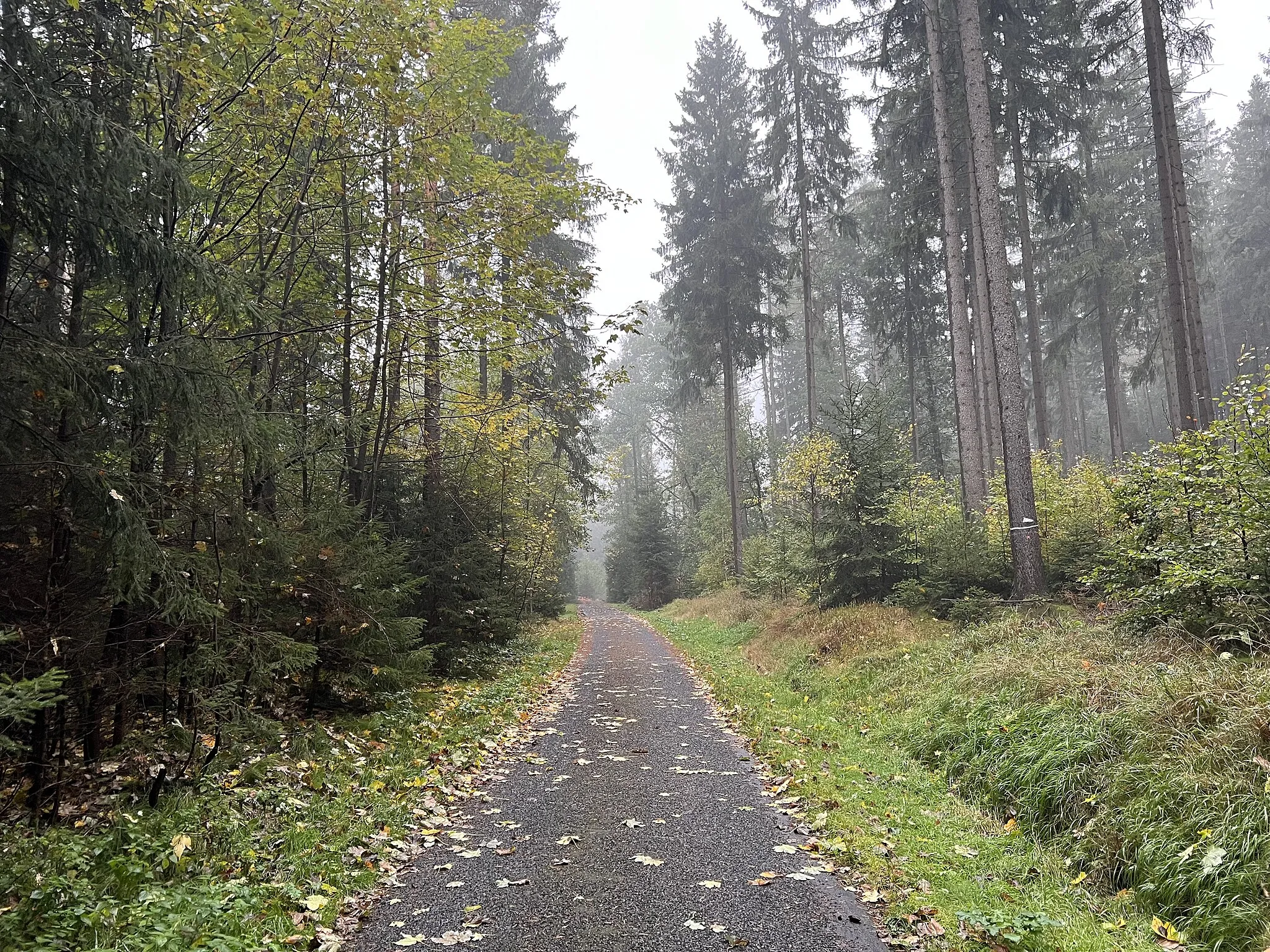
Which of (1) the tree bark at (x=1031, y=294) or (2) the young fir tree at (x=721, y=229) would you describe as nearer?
(1) the tree bark at (x=1031, y=294)

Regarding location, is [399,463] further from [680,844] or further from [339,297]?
[680,844]

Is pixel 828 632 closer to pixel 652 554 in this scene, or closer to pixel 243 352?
pixel 243 352

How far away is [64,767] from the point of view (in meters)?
4.02

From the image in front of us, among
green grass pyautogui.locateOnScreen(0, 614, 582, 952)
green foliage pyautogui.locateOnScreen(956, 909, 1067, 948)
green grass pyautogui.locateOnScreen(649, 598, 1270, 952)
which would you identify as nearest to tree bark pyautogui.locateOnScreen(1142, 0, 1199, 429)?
green grass pyautogui.locateOnScreen(649, 598, 1270, 952)

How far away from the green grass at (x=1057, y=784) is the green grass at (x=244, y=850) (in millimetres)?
3038

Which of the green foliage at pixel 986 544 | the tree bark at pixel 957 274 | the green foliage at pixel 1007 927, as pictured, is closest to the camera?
the green foliage at pixel 1007 927

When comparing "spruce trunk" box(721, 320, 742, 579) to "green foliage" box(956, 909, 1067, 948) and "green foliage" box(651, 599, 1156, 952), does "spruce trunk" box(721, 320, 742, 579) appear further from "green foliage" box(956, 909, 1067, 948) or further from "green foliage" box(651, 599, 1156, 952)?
"green foliage" box(956, 909, 1067, 948)

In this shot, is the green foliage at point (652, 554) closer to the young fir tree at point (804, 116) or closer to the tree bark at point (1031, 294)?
the young fir tree at point (804, 116)

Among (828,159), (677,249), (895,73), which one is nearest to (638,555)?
(677,249)

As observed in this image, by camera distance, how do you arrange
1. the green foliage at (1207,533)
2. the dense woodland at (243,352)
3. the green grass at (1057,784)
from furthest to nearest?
the green foliage at (1207,533) → the dense woodland at (243,352) → the green grass at (1057,784)

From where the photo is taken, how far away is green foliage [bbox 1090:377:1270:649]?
5570 millimetres

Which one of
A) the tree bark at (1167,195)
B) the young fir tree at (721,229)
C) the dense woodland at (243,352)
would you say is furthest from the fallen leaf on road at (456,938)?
the young fir tree at (721,229)

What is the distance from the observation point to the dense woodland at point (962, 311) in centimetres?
937

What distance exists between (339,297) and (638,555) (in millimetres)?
25683
